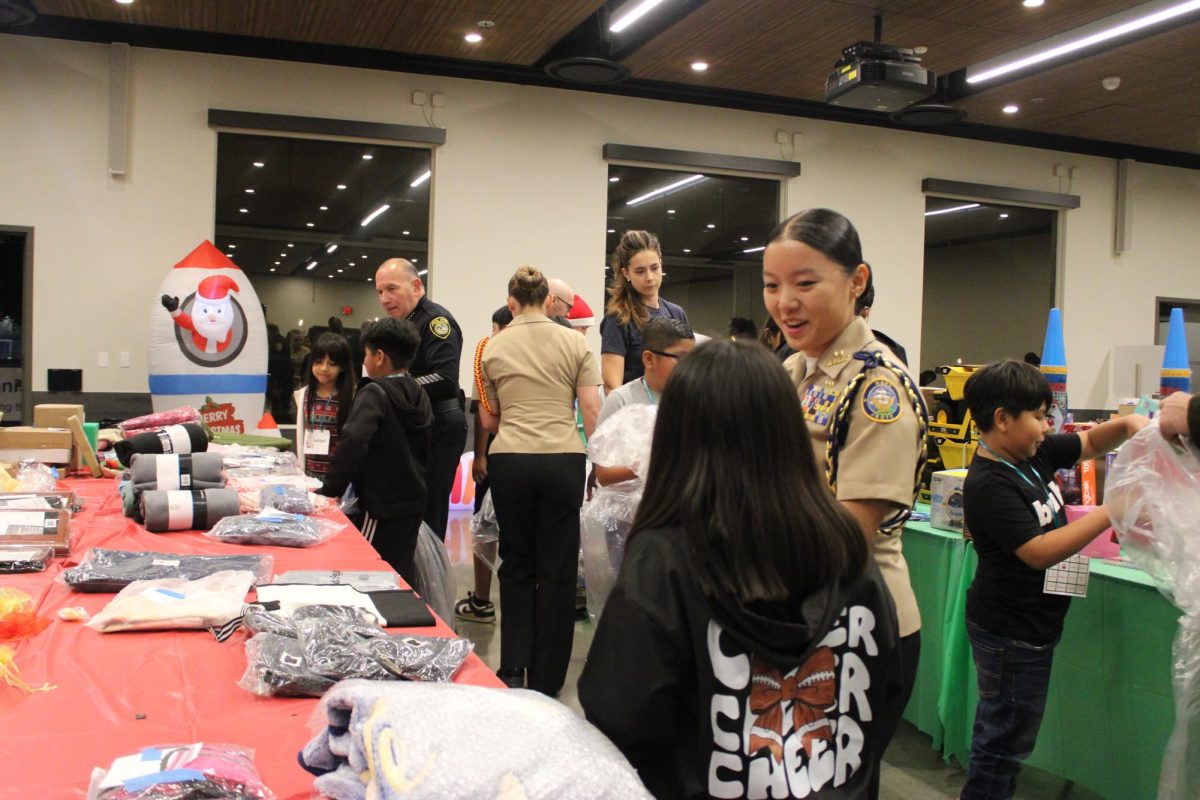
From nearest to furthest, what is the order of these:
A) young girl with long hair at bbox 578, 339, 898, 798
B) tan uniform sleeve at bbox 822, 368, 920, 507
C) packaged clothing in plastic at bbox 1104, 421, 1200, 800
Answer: young girl with long hair at bbox 578, 339, 898, 798 < tan uniform sleeve at bbox 822, 368, 920, 507 < packaged clothing in plastic at bbox 1104, 421, 1200, 800

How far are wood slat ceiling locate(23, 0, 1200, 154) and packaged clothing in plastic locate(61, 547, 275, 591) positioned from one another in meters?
4.83

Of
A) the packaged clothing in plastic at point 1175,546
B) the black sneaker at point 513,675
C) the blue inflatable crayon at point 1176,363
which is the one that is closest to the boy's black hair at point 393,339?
the black sneaker at point 513,675

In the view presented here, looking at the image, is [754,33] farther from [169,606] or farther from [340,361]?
[169,606]

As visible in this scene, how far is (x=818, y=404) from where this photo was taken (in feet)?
5.17

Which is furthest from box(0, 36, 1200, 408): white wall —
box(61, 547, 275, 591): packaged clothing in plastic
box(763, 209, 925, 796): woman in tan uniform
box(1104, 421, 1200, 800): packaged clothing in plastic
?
box(763, 209, 925, 796): woman in tan uniform

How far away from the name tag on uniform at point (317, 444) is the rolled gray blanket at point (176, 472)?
38.2 inches

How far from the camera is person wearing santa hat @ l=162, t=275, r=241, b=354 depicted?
6121 mm

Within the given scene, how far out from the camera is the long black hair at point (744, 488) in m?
1.00

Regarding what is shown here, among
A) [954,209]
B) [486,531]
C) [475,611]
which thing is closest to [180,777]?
[486,531]

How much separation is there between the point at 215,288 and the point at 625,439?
439cm

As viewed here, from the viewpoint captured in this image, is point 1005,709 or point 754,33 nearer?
point 1005,709

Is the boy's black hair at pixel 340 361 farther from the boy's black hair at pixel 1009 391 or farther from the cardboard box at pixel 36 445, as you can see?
the boy's black hair at pixel 1009 391

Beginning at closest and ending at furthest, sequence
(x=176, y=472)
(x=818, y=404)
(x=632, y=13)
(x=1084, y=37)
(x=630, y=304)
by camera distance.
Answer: (x=818, y=404) < (x=176, y=472) < (x=630, y=304) < (x=632, y=13) < (x=1084, y=37)

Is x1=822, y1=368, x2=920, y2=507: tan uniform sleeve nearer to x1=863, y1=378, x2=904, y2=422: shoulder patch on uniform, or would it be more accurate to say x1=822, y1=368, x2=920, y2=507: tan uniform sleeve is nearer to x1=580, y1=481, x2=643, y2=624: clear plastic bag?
x1=863, y1=378, x2=904, y2=422: shoulder patch on uniform
